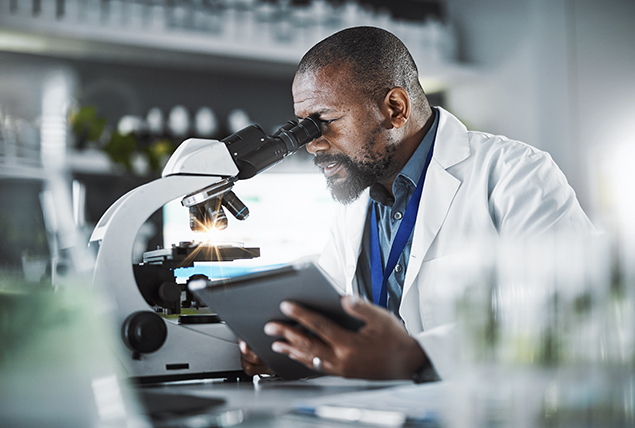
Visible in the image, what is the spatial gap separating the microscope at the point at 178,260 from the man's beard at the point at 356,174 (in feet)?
Answer: 1.50

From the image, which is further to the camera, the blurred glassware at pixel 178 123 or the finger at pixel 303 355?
the blurred glassware at pixel 178 123

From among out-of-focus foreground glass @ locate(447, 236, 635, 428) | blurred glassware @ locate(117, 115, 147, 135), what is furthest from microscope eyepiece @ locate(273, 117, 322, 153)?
blurred glassware @ locate(117, 115, 147, 135)

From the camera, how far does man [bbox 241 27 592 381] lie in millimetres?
1346

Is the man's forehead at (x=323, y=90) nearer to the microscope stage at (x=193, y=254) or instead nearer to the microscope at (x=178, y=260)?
the microscope at (x=178, y=260)

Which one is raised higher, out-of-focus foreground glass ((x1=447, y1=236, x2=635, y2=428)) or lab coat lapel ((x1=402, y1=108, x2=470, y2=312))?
lab coat lapel ((x1=402, y1=108, x2=470, y2=312))

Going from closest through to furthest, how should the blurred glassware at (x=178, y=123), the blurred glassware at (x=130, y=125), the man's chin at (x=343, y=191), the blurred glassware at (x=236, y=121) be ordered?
the man's chin at (x=343, y=191)
the blurred glassware at (x=130, y=125)
the blurred glassware at (x=178, y=123)
the blurred glassware at (x=236, y=121)

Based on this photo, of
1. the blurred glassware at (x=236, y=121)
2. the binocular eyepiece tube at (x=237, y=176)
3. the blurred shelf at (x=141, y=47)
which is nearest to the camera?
the binocular eyepiece tube at (x=237, y=176)

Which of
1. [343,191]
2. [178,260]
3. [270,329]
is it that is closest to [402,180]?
[343,191]

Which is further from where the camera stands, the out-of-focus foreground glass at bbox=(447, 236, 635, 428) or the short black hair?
the short black hair

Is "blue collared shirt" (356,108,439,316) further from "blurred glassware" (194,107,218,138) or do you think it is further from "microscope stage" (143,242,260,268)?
"blurred glassware" (194,107,218,138)

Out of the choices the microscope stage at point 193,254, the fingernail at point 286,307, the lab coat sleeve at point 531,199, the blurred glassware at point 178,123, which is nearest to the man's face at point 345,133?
the lab coat sleeve at point 531,199

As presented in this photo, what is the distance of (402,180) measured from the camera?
1599 mm

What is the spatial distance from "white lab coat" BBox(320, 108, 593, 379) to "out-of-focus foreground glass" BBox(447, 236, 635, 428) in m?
0.70

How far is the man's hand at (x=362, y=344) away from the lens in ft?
2.47
